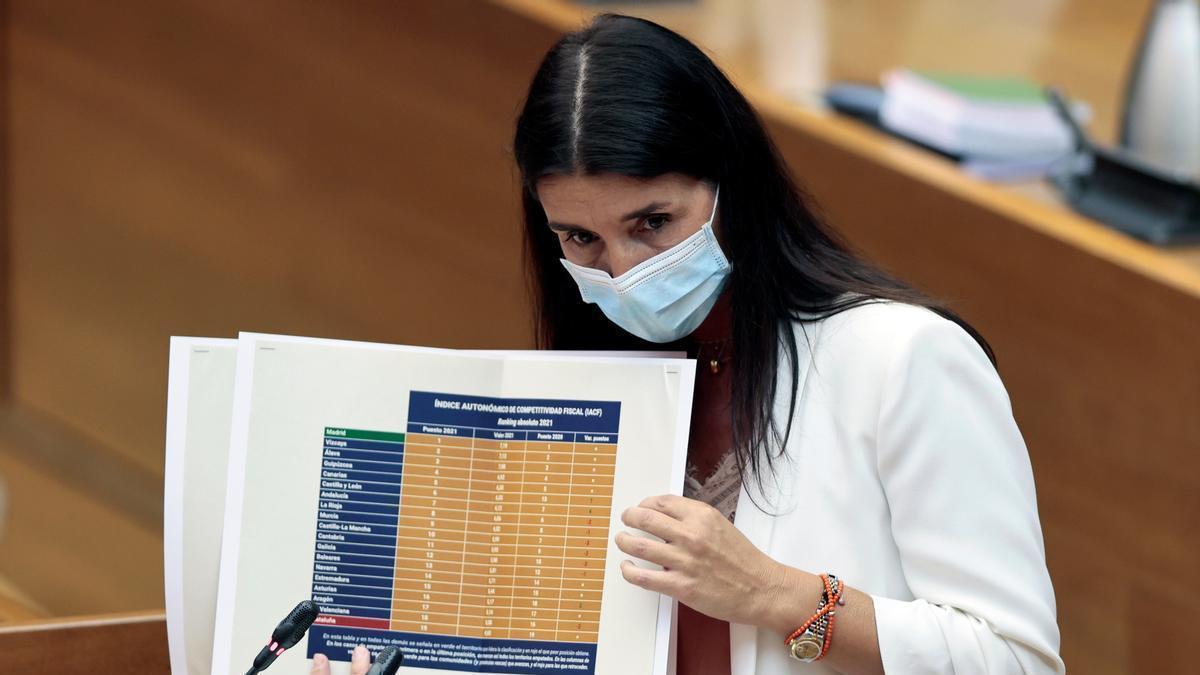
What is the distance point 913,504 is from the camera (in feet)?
4.41

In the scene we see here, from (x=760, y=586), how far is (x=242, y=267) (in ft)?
7.71

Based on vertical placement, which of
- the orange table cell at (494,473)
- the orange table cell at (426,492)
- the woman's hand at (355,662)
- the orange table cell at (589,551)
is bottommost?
the woman's hand at (355,662)

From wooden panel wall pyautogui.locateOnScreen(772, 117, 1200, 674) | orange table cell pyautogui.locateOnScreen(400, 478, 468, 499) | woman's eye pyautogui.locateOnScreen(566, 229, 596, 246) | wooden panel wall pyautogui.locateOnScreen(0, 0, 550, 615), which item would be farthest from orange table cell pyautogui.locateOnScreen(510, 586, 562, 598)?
wooden panel wall pyautogui.locateOnScreen(0, 0, 550, 615)

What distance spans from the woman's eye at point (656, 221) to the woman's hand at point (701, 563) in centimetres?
25

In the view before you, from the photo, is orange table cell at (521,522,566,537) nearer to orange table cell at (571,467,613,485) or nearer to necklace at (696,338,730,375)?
orange table cell at (571,467,613,485)

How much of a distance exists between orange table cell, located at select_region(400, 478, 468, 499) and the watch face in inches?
12.5

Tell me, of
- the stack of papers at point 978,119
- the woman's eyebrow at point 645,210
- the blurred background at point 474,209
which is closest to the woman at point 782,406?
the woman's eyebrow at point 645,210

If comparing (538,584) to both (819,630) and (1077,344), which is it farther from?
(1077,344)

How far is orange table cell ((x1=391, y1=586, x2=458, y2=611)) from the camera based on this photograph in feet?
4.64

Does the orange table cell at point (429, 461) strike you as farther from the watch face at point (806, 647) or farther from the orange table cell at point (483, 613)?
the watch face at point (806, 647)

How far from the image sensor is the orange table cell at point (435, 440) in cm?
142

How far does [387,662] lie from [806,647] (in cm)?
35

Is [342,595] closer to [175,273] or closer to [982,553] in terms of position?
[982,553]

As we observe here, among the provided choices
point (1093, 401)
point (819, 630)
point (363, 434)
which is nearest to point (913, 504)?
point (819, 630)
